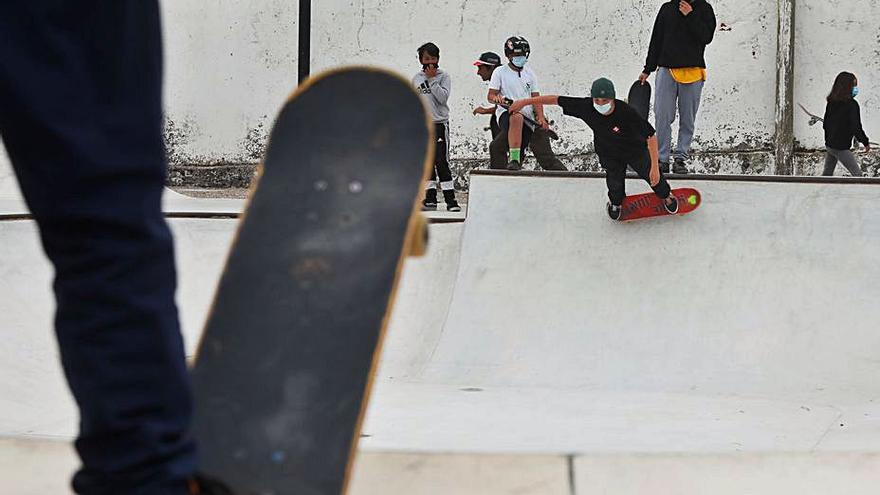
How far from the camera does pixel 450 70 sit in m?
14.0

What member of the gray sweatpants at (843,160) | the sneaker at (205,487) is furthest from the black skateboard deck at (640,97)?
the sneaker at (205,487)

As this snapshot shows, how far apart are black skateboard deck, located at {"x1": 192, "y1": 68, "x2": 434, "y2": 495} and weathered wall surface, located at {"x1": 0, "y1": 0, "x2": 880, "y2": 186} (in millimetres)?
11905

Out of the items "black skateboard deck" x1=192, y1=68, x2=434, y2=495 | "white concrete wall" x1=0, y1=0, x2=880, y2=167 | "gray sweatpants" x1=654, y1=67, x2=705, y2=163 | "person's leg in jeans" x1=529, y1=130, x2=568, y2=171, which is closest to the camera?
"black skateboard deck" x1=192, y1=68, x2=434, y2=495

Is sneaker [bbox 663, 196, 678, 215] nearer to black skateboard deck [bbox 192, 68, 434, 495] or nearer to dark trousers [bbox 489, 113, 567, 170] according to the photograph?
dark trousers [bbox 489, 113, 567, 170]

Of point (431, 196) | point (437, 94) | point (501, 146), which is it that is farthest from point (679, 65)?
point (431, 196)

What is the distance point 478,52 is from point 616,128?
7.09 meters

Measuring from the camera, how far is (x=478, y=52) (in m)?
13.9

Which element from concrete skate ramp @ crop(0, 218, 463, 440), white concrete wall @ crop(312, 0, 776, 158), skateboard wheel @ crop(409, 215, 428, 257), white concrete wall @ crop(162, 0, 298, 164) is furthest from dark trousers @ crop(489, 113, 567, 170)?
skateboard wheel @ crop(409, 215, 428, 257)

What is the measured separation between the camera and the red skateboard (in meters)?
7.06

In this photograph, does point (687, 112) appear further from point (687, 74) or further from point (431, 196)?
point (431, 196)

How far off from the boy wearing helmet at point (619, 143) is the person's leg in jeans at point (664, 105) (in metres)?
1.44

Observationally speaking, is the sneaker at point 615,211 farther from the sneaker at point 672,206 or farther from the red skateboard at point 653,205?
the sneaker at point 672,206

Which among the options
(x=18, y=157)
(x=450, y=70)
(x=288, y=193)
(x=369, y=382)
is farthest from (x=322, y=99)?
(x=450, y=70)

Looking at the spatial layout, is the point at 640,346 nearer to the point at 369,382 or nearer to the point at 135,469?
the point at 369,382
